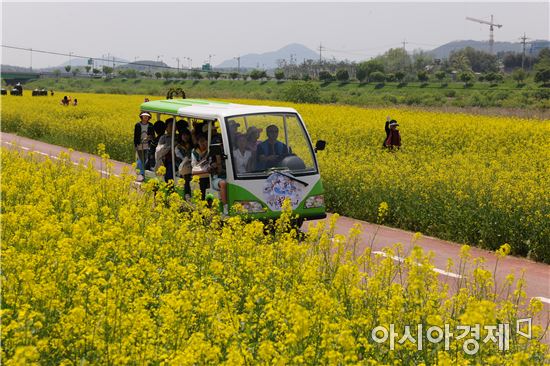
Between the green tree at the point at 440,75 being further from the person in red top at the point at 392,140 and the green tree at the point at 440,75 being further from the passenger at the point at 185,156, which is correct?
the passenger at the point at 185,156

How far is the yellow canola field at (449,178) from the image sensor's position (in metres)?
13.2

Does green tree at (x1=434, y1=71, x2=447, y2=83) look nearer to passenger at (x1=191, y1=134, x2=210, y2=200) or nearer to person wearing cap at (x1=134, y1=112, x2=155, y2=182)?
person wearing cap at (x1=134, y1=112, x2=155, y2=182)

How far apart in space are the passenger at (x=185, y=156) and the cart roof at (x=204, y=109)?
1.33 ft

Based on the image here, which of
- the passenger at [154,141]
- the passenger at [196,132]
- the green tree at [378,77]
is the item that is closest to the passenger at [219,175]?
the passenger at [196,132]

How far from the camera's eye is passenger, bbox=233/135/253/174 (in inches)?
493

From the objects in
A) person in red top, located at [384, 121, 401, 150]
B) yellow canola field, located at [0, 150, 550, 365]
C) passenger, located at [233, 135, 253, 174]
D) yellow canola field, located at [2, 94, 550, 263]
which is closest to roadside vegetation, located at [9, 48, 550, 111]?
yellow canola field, located at [2, 94, 550, 263]

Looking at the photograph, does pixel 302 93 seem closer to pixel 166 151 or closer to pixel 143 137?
pixel 143 137

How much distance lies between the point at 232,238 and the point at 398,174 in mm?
7913

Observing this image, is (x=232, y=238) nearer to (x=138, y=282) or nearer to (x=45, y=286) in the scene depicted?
(x=138, y=282)

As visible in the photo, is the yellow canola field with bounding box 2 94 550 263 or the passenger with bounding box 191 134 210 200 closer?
the passenger with bounding box 191 134 210 200

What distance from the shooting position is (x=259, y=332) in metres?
6.52

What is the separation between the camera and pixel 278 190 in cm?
1255

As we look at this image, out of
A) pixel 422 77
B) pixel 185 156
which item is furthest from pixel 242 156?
pixel 422 77

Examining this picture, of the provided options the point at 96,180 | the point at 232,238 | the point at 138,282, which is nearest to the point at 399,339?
the point at 138,282
